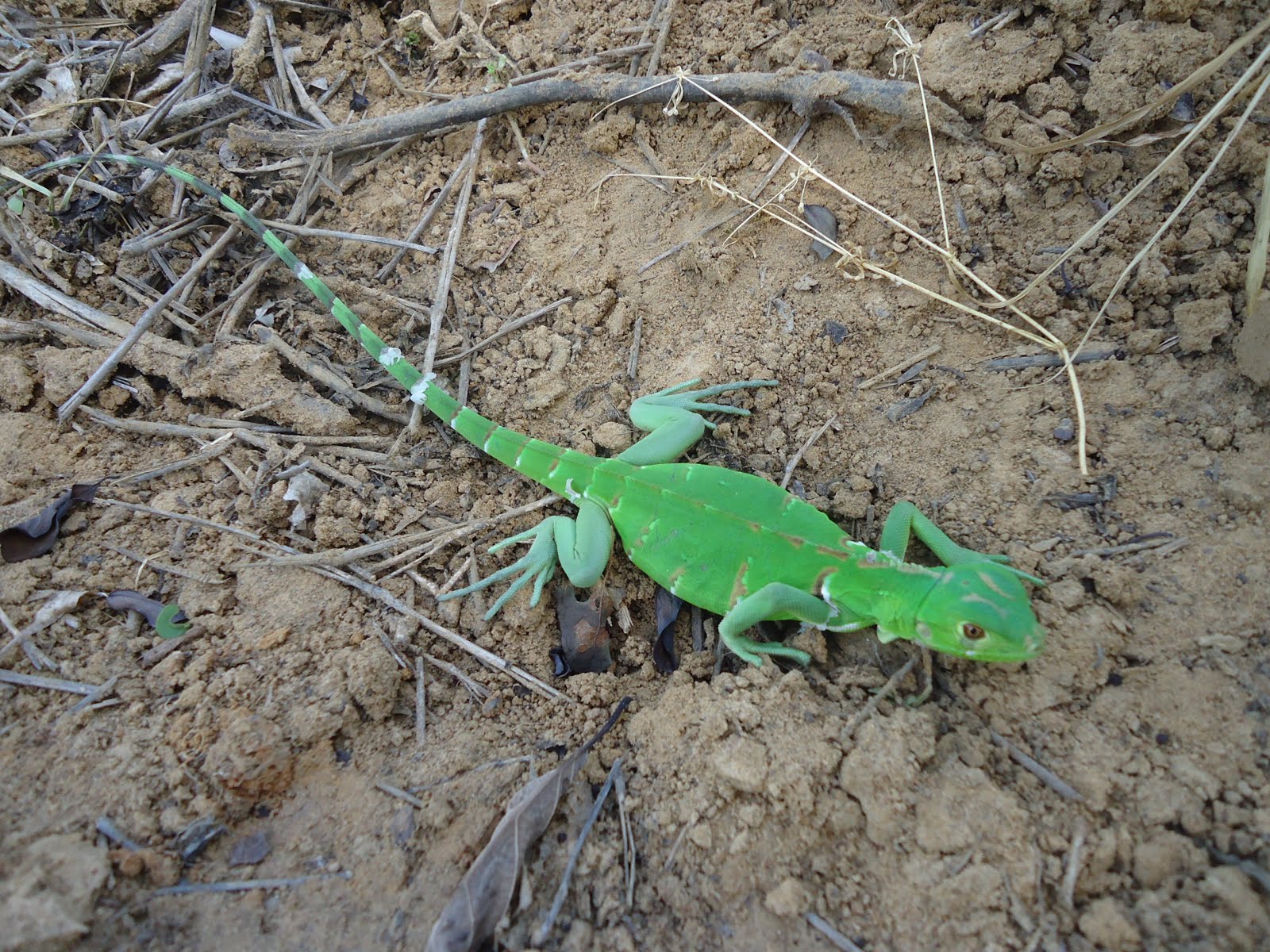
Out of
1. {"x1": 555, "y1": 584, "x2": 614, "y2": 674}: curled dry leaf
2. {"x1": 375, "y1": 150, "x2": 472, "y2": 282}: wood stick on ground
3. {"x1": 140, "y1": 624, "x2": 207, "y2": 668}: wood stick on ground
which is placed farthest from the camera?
{"x1": 375, "y1": 150, "x2": 472, "y2": 282}: wood stick on ground

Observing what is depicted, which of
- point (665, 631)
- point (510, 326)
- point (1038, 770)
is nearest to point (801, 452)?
point (665, 631)

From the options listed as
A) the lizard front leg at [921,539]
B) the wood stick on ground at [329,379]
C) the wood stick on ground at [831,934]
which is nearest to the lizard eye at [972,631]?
the lizard front leg at [921,539]

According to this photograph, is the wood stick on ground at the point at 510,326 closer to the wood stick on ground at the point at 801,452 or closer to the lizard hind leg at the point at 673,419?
the lizard hind leg at the point at 673,419

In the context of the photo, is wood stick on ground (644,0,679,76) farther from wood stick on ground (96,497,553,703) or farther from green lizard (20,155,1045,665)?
wood stick on ground (96,497,553,703)

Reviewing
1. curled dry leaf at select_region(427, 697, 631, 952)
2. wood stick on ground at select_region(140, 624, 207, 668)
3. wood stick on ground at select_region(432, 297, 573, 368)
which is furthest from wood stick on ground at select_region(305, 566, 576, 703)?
wood stick on ground at select_region(432, 297, 573, 368)

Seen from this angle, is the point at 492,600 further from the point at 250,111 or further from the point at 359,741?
the point at 250,111

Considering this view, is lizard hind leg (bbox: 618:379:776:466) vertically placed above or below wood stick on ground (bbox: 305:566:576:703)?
above
